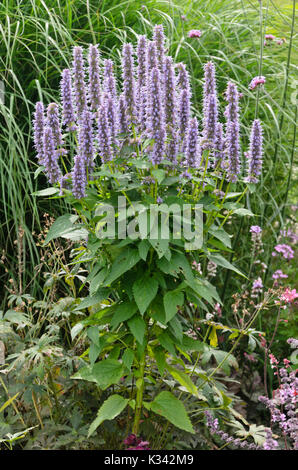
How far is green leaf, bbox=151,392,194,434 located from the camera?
1.96 meters

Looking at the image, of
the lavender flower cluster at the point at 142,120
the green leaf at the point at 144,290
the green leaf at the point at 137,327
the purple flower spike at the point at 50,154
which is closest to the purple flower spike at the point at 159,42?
the lavender flower cluster at the point at 142,120

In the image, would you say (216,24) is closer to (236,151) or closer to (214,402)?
(236,151)

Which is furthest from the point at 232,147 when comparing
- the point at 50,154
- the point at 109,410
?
the point at 109,410

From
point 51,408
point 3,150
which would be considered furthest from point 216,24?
point 51,408

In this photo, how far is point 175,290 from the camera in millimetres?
1917

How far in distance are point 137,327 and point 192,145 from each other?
64 cm

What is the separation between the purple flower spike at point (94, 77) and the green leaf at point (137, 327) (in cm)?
76

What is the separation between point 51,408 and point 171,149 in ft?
3.93

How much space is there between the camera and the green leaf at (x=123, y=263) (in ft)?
5.99

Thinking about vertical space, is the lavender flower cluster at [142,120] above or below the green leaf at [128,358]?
above

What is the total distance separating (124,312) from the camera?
192 centimetres

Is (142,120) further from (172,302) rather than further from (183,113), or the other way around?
(172,302)

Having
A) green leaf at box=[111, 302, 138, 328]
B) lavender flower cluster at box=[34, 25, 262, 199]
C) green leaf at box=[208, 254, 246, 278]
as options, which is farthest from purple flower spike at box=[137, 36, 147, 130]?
green leaf at box=[111, 302, 138, 328]

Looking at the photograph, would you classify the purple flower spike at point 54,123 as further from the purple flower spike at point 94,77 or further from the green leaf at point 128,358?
the green leaf at point 128,358
